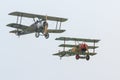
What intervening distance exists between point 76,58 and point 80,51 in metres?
1.24

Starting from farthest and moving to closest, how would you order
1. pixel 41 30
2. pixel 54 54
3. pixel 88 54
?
1. pixel 54 54
2. pixel 88 54
3. pixel 41 30

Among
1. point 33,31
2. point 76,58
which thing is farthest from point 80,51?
point 33,31

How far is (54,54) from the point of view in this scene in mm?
113312

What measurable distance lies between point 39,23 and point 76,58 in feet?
30.6

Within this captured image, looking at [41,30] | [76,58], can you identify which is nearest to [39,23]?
[41,30]

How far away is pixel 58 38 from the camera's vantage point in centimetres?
11275

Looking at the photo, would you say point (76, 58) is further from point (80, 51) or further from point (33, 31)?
point (33, 31)

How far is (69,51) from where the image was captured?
110500mm

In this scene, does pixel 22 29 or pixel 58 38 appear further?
pixel 58 38

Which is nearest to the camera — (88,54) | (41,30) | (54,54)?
(41,30)

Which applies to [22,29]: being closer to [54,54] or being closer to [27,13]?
[27,13]

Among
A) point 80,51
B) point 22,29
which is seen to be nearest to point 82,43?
point 80,51

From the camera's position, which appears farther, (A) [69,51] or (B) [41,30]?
(A) [69,51]

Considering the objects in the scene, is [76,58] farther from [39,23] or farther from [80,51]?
[39,23]
